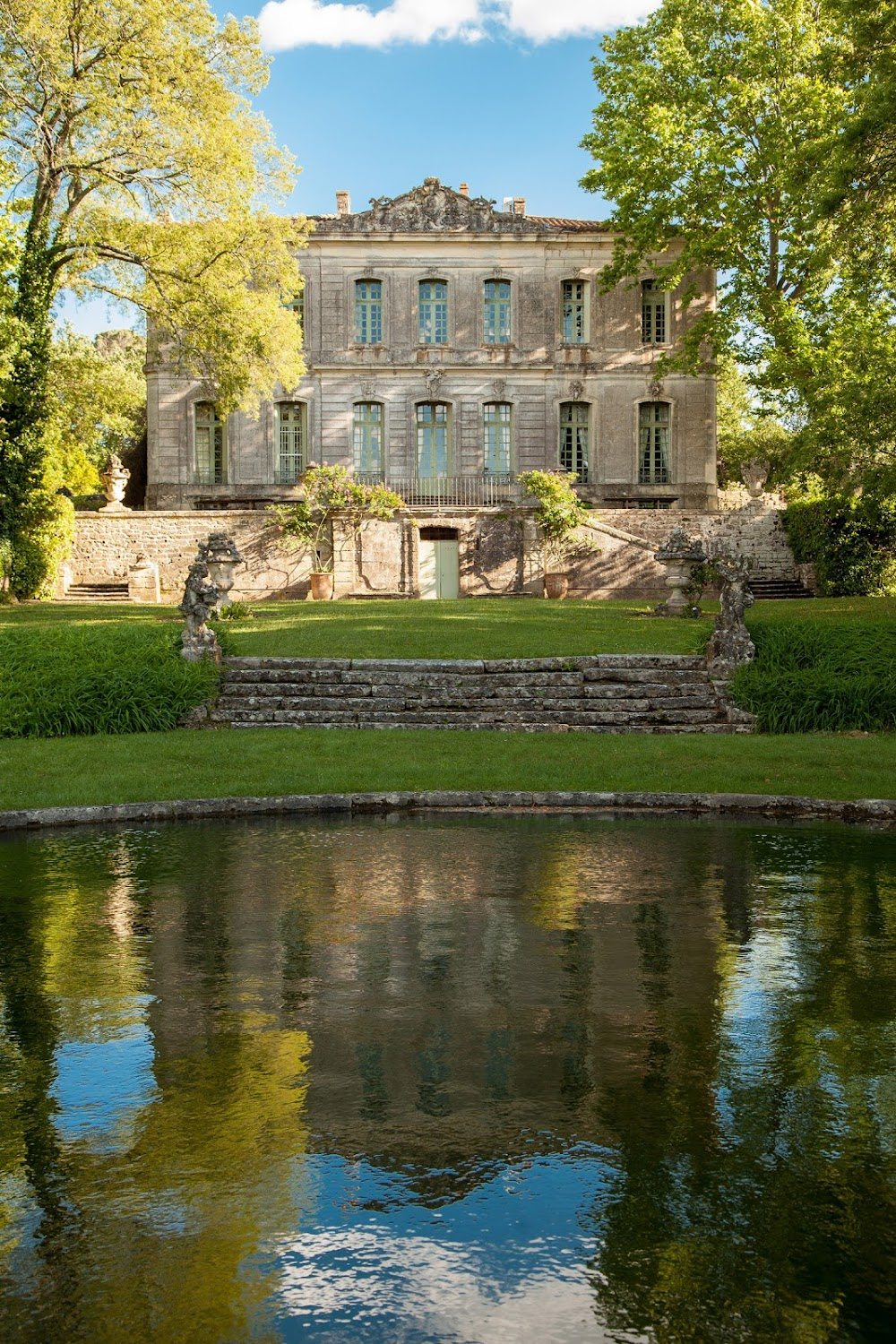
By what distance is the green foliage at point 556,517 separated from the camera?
27.6m

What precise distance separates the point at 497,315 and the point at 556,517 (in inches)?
365

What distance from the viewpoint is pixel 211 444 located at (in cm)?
3394

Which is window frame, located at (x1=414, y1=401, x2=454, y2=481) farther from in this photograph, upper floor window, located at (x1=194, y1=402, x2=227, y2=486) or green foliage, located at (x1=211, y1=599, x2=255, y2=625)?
green foliage, located at (x1=211, y1=599, x2=255, y2=625)

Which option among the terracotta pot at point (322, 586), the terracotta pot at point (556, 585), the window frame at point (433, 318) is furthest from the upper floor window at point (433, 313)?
the terracotta pot at point (322, 586)

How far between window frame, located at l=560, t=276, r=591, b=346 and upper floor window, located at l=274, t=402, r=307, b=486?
770 cm

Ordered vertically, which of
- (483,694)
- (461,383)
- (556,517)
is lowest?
(483,694)

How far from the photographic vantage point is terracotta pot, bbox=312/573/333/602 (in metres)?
27.4

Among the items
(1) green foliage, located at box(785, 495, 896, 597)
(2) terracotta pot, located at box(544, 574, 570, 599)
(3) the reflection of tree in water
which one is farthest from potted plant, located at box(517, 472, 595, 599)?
(3) the reflection of tree in water

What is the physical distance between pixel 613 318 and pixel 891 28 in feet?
63.1

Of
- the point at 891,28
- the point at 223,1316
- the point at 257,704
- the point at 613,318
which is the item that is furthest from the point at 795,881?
the point at 613,318

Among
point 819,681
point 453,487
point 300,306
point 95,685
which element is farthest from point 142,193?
point 819,681

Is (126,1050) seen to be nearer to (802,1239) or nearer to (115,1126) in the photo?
(115,1126)

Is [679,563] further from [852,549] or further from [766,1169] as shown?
[766,1169]

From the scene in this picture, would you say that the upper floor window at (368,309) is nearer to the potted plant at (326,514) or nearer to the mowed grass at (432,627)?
the potted plant at (326,514)
